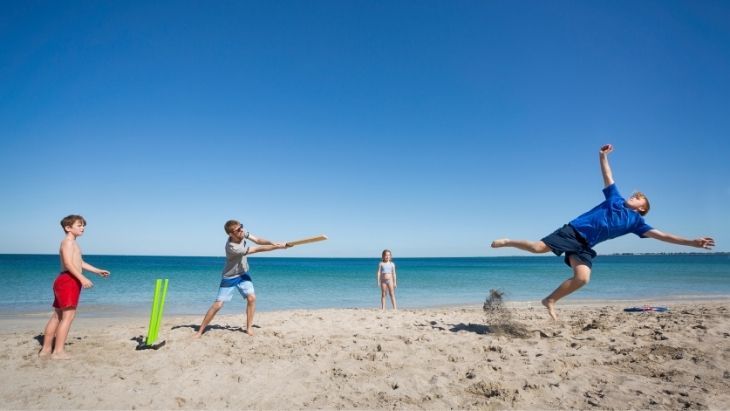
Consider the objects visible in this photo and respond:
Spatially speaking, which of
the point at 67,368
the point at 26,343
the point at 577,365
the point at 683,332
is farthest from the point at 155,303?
the point at 683,332

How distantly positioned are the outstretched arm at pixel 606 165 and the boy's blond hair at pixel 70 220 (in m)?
7.54

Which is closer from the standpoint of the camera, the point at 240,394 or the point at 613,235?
the point at 240,394

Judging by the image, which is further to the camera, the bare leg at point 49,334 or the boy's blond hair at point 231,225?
the boy's blond hair at point 231,225

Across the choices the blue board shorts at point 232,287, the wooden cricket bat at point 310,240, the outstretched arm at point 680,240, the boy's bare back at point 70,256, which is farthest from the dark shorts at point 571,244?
the boy's bare back at point 70,256

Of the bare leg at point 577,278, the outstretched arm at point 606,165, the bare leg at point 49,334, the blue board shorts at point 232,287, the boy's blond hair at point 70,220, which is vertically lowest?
the bare leg at point 49,334

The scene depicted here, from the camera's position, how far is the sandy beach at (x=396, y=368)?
3.59 metres

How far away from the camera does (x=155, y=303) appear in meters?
5.70

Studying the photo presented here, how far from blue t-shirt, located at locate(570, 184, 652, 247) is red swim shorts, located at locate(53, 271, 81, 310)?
694 cm

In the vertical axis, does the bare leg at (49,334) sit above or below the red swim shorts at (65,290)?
below

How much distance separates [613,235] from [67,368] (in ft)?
23.9

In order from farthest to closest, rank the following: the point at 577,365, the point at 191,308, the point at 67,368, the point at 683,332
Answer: the point at 191,308 → the point at 683,332 → the point at 67,368 → the point at 577,365

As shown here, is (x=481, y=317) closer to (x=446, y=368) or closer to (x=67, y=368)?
(x=446, y=368)

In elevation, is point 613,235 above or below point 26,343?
above

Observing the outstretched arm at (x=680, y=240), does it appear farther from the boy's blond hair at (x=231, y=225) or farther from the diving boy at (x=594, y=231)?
the boy's blond hair at (x=231, y=225)
